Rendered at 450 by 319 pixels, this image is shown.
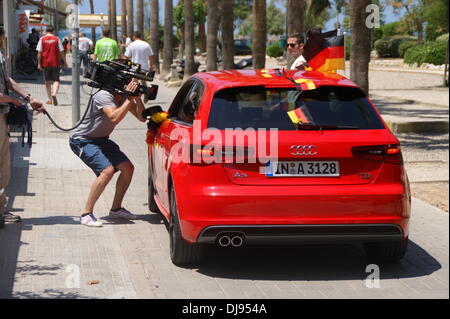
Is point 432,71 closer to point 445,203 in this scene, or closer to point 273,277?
point 445,203

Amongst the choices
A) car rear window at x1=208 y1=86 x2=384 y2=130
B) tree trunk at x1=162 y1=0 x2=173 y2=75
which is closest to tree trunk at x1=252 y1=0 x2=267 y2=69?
tree trunk at x1=162 y1=0 x2=173 y2=75

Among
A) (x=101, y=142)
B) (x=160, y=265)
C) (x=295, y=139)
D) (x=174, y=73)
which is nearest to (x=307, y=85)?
(x=295, y=139)

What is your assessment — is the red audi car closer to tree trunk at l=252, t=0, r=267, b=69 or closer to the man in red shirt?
the man in red shirt

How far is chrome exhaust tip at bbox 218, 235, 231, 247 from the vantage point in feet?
21.4

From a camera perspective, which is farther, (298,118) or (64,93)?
(64,93)

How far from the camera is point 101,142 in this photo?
886cm

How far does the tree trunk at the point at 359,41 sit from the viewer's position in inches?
633

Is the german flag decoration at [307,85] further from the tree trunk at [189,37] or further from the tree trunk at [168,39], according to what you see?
the tree trunk at [168,39]

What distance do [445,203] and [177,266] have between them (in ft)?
14.2

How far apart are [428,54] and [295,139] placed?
44526mm

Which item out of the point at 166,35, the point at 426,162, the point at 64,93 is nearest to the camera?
the point at 426,162

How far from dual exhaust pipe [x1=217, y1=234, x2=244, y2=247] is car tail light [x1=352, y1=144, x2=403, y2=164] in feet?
3.45

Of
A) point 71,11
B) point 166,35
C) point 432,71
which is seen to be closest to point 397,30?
point 432,71
